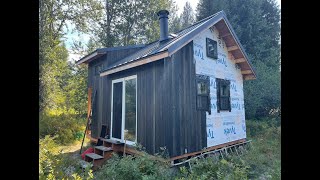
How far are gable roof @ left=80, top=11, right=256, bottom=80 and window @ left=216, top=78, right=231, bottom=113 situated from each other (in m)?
1.35

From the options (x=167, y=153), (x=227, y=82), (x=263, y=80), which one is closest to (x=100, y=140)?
(x=167, y=153)

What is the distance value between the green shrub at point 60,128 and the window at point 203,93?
7359mm

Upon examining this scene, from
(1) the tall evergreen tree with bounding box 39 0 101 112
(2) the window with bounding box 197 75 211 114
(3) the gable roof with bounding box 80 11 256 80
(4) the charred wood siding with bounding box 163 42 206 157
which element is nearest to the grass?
(4) the charred wood siding with bounding box 163 42 206 157

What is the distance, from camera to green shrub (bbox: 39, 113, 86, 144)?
36.0 ft

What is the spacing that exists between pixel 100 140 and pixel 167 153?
11.5 ft

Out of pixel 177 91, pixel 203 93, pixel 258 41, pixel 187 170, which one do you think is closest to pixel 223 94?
pixel 203 93

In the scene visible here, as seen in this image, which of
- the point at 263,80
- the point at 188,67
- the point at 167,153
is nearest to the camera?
the point at 167,153

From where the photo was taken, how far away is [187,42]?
6.22m

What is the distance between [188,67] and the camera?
6680 mm

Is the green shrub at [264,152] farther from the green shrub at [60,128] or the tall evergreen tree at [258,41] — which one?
the green shrub at [60,128]

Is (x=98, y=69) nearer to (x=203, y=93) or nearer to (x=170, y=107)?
(x=203, y=93)

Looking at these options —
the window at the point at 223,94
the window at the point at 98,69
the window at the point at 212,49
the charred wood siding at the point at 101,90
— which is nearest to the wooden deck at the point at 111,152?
the window at the point at 223,94

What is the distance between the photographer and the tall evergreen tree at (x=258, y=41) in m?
15.5
